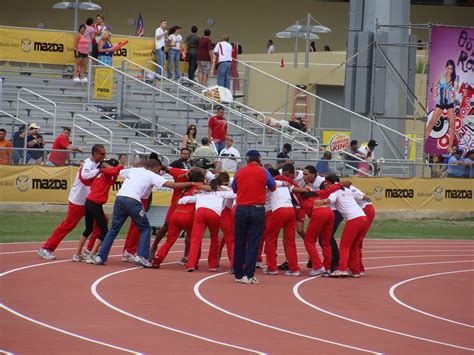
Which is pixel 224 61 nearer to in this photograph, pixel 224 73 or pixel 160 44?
pixel 224 73

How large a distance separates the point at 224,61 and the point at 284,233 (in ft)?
59.5

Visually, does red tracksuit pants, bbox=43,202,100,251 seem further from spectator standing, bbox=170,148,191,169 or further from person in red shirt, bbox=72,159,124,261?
spectator standing, bbox=170,148,191,169

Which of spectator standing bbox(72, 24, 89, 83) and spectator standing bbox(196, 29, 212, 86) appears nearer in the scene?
spectator standing bbox(72, 24, 89, 83)

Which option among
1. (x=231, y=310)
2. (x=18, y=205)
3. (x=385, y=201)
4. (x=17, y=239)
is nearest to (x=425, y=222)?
(x=385, y=201)

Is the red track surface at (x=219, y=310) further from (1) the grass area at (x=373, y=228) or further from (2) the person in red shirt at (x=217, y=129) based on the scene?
(2) the person in red shirt at (x=217, y=129)

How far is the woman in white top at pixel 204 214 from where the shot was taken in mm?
19172

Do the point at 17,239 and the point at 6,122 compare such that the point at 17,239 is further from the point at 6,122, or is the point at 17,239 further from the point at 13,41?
the point at 13,41

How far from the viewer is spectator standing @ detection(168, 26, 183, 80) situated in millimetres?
36375

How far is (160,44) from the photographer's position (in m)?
37.1

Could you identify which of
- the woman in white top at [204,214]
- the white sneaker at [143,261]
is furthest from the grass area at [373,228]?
the woman in white top at [204,214]

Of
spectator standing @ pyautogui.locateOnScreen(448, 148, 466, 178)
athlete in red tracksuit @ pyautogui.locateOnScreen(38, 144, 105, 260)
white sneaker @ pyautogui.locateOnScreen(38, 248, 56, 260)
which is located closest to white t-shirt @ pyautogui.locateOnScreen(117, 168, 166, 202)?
athlete in red tracksuit @ pyautogui.locateOnScreen(38, 144, 105, 260)

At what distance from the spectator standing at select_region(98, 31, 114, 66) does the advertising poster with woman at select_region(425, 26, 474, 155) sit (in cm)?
945

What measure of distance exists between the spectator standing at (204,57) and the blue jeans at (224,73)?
21.3 inches

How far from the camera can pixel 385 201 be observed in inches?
1246
